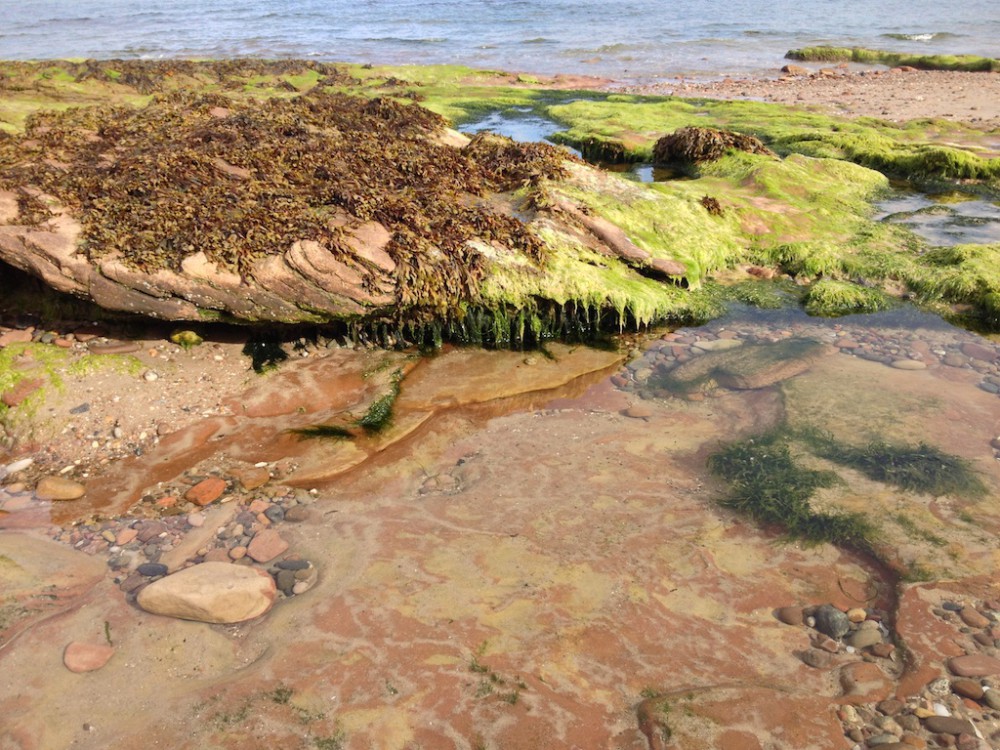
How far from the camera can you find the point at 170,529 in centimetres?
501

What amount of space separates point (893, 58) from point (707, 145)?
20558 mm

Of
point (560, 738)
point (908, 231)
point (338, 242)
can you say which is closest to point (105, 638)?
point (560, 738)

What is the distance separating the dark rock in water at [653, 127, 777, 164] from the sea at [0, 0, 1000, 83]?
12772 millimetres

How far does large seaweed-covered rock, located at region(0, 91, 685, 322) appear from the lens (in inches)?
254

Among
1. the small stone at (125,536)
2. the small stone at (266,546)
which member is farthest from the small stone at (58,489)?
the small stone at (266,546)

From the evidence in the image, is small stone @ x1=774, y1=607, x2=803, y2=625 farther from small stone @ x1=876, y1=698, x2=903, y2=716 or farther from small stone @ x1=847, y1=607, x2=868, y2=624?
small stone @ x1=876, y1=698, x2=903, y2=716

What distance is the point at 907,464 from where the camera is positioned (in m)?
5.61

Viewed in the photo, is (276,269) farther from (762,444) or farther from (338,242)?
(762,444)

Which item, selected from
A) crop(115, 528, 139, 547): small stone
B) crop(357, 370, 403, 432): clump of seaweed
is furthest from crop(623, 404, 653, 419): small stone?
crop(115, 528, 139, 547): small stone

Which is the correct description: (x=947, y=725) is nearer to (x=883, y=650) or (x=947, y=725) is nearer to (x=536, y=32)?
(x=883, y=650)

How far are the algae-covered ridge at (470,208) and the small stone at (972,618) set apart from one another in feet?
13.9

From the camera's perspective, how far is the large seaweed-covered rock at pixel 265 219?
6.45m

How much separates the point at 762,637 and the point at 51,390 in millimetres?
6249

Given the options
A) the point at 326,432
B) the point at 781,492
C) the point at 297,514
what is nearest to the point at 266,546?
the point at 297,514
